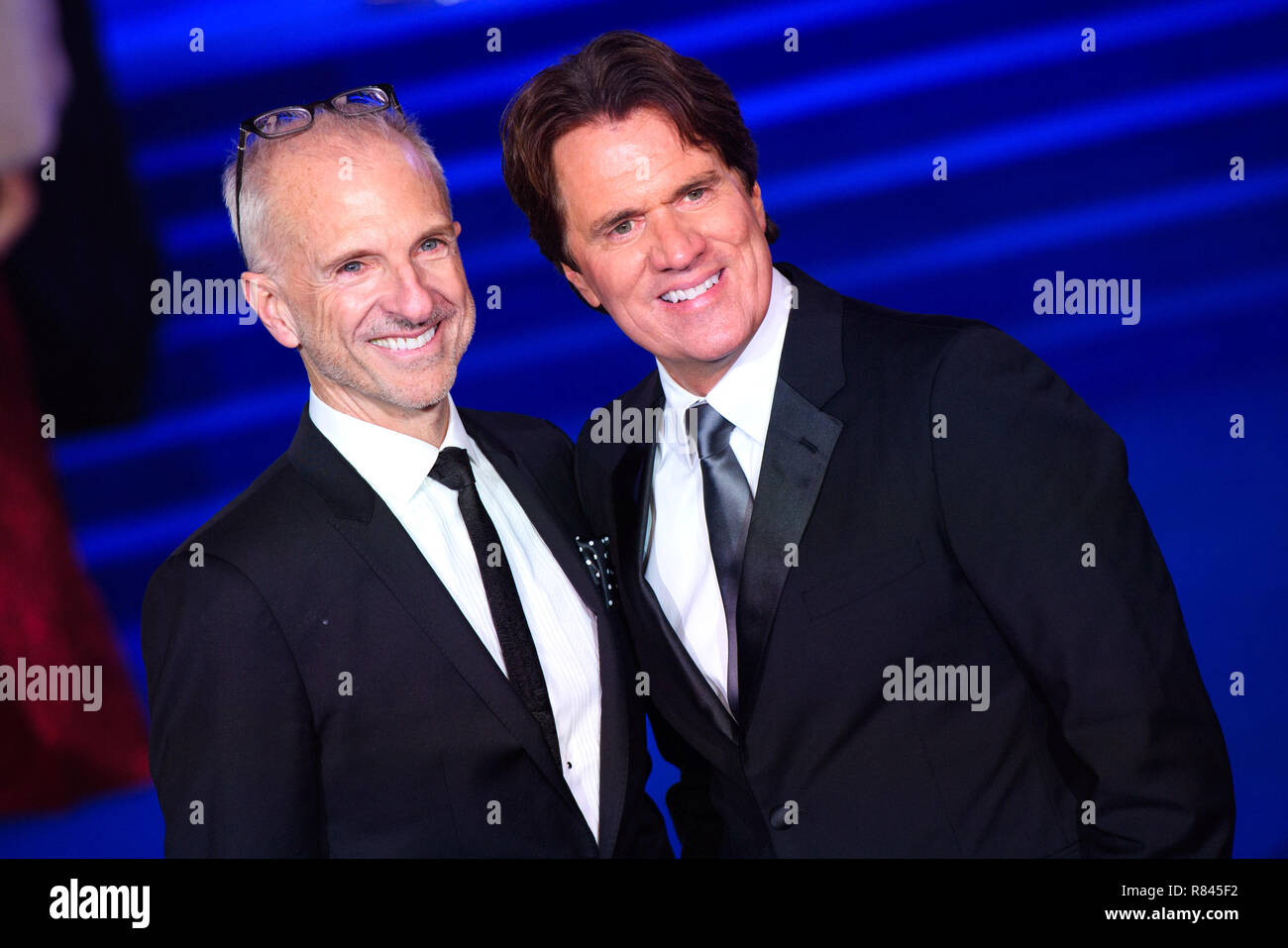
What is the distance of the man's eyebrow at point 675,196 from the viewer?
228cm

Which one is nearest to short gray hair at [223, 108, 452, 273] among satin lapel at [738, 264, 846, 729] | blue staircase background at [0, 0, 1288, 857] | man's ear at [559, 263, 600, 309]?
man's ear at [559, 263, 600, 309]

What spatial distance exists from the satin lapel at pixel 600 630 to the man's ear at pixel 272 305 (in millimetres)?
401

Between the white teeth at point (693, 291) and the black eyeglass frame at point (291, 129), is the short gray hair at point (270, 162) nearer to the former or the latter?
the black eyeglass frame at point (291, 129)

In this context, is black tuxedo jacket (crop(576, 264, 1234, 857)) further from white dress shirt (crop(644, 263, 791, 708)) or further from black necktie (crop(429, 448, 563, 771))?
black necktie (crop(429, 448, 563, 771))

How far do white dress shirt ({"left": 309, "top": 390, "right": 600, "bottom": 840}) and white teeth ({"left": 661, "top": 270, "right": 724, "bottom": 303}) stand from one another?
1.55ft

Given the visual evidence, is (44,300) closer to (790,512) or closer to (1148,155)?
(790,512)

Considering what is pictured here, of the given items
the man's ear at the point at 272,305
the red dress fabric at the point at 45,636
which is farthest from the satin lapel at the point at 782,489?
the red dress fabric at the point at 45,636

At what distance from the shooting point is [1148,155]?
3387 mm

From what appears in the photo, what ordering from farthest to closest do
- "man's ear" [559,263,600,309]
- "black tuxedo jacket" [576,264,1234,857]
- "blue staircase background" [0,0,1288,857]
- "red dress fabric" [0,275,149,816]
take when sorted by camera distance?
"red dress fabric" [0,275,149,816] → "blue staircase background" [0,0,1288,857] → "man's ear" [559,263,600,309] → "black tuxedo jacket" [576,264,1234,857]

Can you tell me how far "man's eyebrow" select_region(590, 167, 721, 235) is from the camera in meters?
2.28

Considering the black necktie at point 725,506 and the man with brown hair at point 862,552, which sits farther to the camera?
the black necktie at point 725,506

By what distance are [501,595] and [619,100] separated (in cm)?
91

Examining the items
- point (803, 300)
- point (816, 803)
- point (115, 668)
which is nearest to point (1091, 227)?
point (803, 300)
